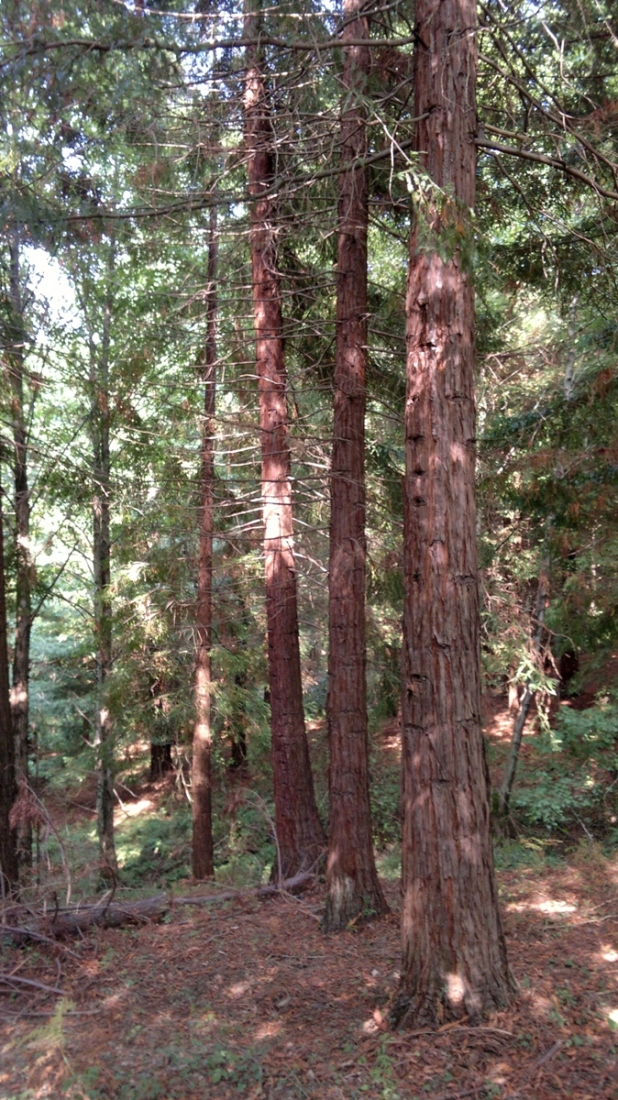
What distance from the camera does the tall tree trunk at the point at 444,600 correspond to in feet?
15.3

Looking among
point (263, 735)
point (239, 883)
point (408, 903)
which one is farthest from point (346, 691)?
point (263, 735)

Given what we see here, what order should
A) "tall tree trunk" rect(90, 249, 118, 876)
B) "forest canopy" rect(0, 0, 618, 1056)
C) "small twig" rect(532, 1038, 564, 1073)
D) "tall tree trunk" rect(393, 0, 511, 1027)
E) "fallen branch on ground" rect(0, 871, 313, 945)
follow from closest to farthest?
"small twig" rect(532, 1038, 564, 1073)
"tall tree trunk" rect(393, 0, 511, 1027)
"forest canopy" rect(0, 0, 618, 1056)
"fallen branch on ground" rect(0, 871, 313, 945)
"tall tree trunk" rect(90, 249, 118, 876)

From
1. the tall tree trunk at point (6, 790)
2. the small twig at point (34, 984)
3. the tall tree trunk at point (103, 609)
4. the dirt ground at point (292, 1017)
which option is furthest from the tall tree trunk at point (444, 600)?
the tall tree trunk at point (103, 609)

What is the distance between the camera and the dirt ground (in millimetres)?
4375

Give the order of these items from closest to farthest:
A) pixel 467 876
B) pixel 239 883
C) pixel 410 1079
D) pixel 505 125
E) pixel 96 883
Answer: pixel 410 1079 → pixel 467 876 → pixel 505 125 → pixel 239 883 → pixel 96 883

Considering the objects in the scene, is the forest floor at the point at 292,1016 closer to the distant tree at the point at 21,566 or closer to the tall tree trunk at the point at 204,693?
the tall tree trunk at the point at 204,693

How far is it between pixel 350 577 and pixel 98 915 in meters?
3.88

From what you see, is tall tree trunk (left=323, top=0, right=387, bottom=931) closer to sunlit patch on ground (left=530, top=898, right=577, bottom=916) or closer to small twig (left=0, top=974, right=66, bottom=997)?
sunlit patch on ground (left=530, top=898, right=577, bottom=916)

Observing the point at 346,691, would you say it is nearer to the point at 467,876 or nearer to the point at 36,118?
the point at 467,876

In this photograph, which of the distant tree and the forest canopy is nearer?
the forest canopy

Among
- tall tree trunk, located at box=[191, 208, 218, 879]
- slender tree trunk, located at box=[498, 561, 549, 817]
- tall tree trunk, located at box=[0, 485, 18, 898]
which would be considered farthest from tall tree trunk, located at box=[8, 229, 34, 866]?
slender tree trunk, located at box=[498, 561, 549, 817]

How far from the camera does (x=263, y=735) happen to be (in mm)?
13609

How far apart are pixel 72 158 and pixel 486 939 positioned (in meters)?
7.01

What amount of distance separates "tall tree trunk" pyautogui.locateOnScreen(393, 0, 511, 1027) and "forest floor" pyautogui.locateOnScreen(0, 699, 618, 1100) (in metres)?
0.34
